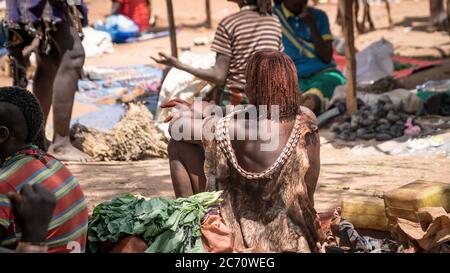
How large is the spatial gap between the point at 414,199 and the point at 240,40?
2.22m

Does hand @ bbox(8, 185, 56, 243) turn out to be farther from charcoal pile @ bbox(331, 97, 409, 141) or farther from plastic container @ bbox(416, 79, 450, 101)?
plastic container @ bbox(416, 79, 450, 101)

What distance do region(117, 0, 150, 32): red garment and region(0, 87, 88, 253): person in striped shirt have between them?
39.0 ft

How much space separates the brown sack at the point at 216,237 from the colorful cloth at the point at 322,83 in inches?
172

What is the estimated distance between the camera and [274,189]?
150 inches

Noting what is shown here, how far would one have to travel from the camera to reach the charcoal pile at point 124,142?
6.61 meters

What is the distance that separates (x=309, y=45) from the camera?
8188 millimetres

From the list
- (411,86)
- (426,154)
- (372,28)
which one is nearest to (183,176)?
(426,154)

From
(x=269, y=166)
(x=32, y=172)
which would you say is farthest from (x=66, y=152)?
(x=32, y=172)

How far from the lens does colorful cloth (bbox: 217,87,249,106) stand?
596 centimetres

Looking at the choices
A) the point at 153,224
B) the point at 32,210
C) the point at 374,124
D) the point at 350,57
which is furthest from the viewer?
the point at 350,57

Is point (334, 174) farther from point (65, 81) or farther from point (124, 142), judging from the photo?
point (65, 81)

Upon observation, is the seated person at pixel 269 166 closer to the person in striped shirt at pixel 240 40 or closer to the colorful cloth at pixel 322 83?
the person in striped shirt at pixel 240 40

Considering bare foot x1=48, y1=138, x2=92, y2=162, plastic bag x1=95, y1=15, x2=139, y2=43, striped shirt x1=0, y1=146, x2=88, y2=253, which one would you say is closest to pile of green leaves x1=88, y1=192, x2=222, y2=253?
striped shirt x1=0, y1=146, x2=88, y2=253
